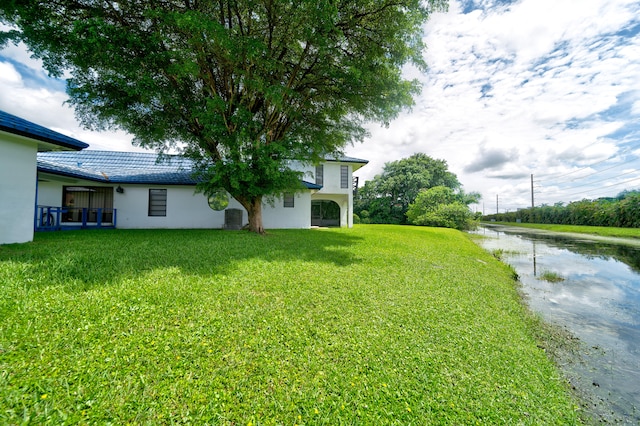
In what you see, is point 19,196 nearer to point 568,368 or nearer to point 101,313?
point 101,313

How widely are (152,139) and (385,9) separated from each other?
10106 mm

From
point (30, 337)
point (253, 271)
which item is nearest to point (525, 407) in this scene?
point (253, 271)

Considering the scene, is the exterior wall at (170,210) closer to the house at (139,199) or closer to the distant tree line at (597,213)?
the house at (139,199)

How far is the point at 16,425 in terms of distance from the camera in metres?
1.68

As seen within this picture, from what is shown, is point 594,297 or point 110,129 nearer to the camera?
point 594,297

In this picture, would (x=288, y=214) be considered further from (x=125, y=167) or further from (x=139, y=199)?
(x=125, y=167)

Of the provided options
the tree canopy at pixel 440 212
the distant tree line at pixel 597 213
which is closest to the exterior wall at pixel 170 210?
the tree canopy at pixel 440 212

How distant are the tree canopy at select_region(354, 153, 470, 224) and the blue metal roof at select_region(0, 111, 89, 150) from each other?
93.8 feet

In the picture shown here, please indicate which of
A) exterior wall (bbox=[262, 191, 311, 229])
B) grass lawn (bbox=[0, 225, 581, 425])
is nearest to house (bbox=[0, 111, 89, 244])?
grass lawn (bbox=[0, 225, 581, 425])

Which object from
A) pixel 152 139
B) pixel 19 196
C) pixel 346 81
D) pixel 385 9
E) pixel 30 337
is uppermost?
pixel 385 9

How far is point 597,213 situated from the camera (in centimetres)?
2706

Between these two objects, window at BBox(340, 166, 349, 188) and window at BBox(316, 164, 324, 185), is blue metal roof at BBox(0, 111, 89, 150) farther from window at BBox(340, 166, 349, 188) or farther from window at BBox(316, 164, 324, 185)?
window at BBox(340, 166, 349, 188)

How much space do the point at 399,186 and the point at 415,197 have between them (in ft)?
8.38

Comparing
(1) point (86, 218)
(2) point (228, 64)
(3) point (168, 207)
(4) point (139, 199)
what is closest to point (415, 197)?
(3) point (168, 207)
